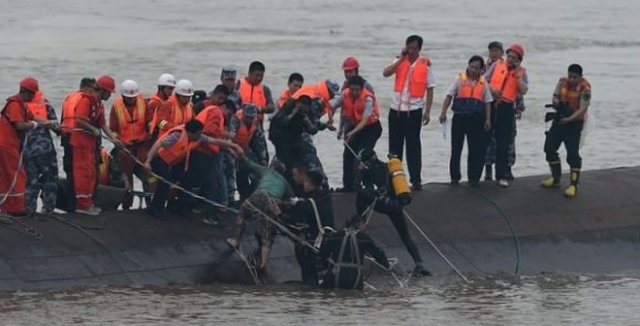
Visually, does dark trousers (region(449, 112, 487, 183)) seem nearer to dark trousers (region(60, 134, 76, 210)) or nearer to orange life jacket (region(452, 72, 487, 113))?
orange life jacket (region(452, 72, 487, 113))

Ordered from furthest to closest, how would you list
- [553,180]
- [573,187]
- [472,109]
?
[553,180] → [573,187] → [472,109]

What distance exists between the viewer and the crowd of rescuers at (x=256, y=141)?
20.4 meters

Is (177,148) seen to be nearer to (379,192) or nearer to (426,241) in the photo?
(379,192)

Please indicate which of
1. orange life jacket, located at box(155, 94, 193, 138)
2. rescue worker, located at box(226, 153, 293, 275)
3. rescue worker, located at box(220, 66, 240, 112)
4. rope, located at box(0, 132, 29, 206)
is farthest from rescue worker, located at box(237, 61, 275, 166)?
rope, located at box(0, 132, 29, 206)

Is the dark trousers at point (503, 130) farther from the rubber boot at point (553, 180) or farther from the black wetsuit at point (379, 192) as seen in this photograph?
the black wetsuit at point (379, 192)

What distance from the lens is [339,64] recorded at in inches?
2143

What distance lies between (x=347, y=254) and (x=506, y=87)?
193 inches

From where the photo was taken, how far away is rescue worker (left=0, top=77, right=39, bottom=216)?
19812mm

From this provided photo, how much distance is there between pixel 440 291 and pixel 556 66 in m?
37.0

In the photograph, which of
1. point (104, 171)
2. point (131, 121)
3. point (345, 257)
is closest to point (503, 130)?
point (345, 257)

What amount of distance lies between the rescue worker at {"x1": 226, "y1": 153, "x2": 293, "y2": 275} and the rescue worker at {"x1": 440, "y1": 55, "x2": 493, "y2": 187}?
358cm

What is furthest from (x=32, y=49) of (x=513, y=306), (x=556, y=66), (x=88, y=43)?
(x=513, y=306)

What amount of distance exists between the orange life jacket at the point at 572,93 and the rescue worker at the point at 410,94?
207 cm

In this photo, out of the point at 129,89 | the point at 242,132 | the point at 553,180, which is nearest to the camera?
the point at 129,89
